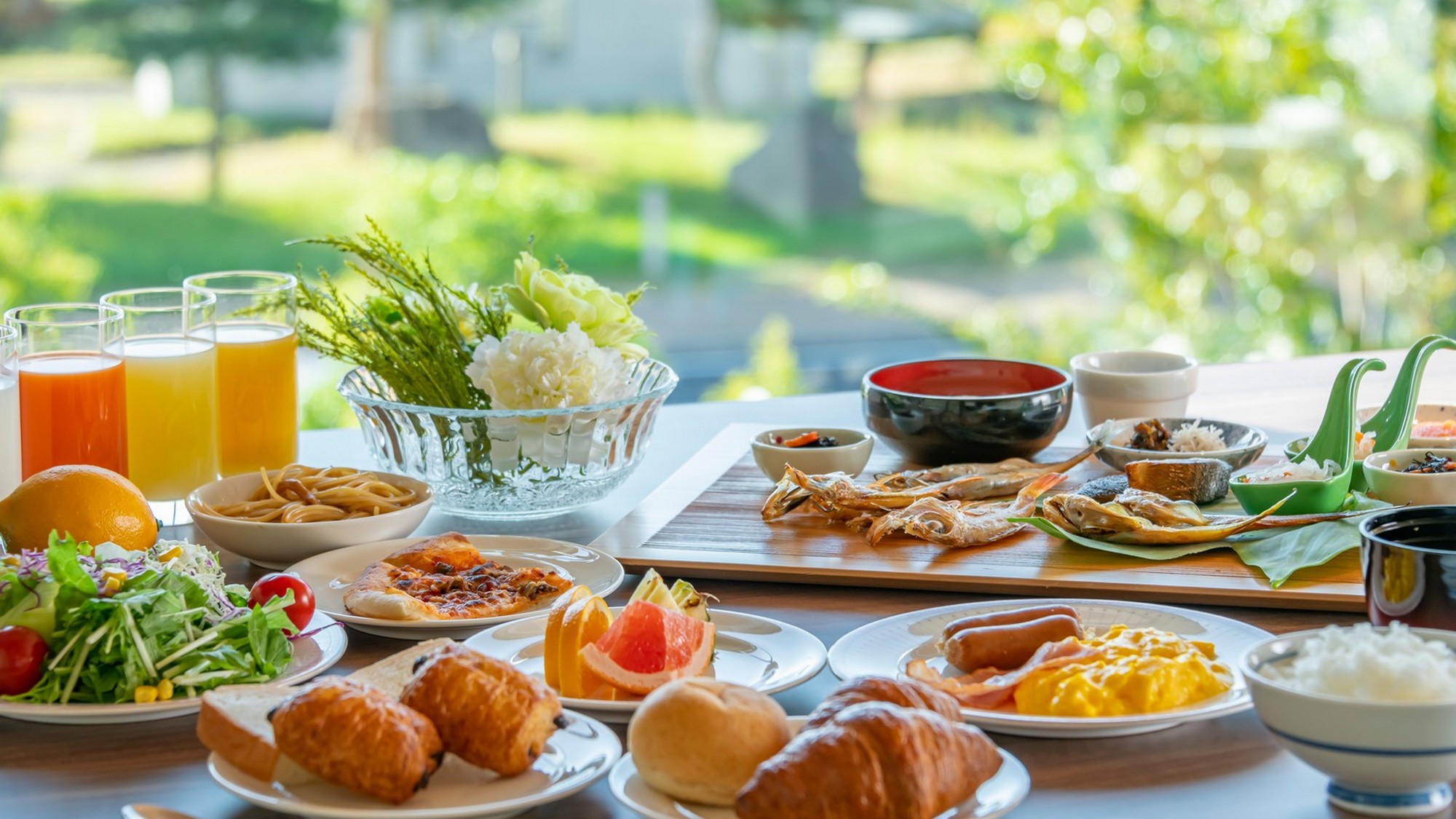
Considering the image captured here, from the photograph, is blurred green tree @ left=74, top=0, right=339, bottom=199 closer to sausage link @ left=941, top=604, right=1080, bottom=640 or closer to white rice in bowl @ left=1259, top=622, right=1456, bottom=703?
sausage link @ left=941, top=604, right=1080, bottom=640

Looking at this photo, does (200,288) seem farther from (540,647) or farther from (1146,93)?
(1146,93)

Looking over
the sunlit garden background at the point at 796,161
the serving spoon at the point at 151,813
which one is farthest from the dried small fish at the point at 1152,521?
the sunlit garden background at the point at 796,161

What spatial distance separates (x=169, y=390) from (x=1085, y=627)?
1.13 m

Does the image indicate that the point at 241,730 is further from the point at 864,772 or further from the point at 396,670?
the point at 864,772

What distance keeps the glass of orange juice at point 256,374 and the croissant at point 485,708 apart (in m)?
0.96

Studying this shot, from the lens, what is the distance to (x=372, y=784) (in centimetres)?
100

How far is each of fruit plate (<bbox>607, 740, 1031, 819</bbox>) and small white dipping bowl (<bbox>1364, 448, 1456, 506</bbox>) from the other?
0.81 meters

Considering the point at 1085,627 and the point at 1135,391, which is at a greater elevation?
the point at 1135,391

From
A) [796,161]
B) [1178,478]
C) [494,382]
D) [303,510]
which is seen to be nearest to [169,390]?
[303,510]

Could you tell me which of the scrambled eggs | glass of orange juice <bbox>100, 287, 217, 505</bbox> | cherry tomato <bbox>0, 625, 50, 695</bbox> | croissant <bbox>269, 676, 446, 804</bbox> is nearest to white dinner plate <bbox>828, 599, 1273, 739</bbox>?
the scrambled eggs

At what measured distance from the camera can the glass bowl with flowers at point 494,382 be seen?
1754 millimetres

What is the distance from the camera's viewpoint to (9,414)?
66.6 inches

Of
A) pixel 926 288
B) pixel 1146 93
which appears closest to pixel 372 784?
pixel 1146 93

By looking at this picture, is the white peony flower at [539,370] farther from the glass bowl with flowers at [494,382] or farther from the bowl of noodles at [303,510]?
the bowl of noodles at [303,510]
